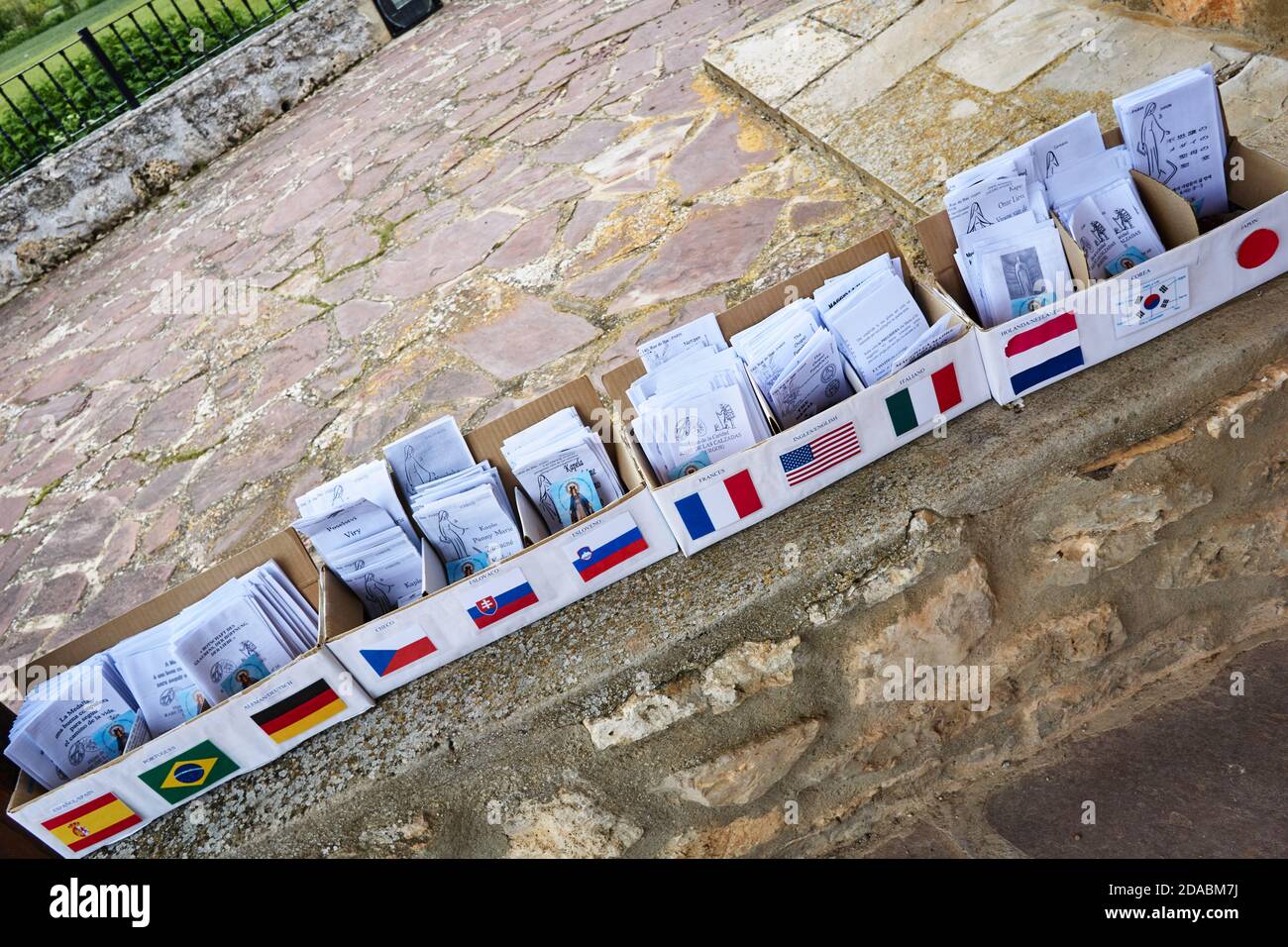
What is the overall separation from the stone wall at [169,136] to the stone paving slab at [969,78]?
4470 mm

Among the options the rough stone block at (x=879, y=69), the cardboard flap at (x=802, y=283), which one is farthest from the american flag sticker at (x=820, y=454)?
the rough stone block at (x=879, y=69)

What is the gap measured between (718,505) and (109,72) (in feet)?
22.6

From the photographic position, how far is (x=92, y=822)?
5.96 feet

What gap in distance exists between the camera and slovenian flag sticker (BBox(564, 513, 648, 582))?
185cm

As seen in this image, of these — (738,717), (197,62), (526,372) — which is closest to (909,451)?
(738,717)

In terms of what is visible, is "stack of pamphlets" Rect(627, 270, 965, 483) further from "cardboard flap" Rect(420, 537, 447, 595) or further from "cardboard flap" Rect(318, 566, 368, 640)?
"cardboard flap" Rect(318, 566, 368, 640)

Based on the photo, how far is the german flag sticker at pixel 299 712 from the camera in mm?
1826

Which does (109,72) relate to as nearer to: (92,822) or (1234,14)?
(92,822)

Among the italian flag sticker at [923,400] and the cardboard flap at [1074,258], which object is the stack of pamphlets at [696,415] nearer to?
the italian flag sticker at [923,400]

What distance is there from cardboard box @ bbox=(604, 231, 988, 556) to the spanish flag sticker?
1.23m

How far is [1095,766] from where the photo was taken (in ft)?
7.41

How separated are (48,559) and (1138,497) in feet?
11.7

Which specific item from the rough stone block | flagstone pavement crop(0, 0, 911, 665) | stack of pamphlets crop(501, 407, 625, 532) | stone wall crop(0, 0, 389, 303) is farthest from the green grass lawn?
stack of pamphlets crop(501, 407, 625, 532)
